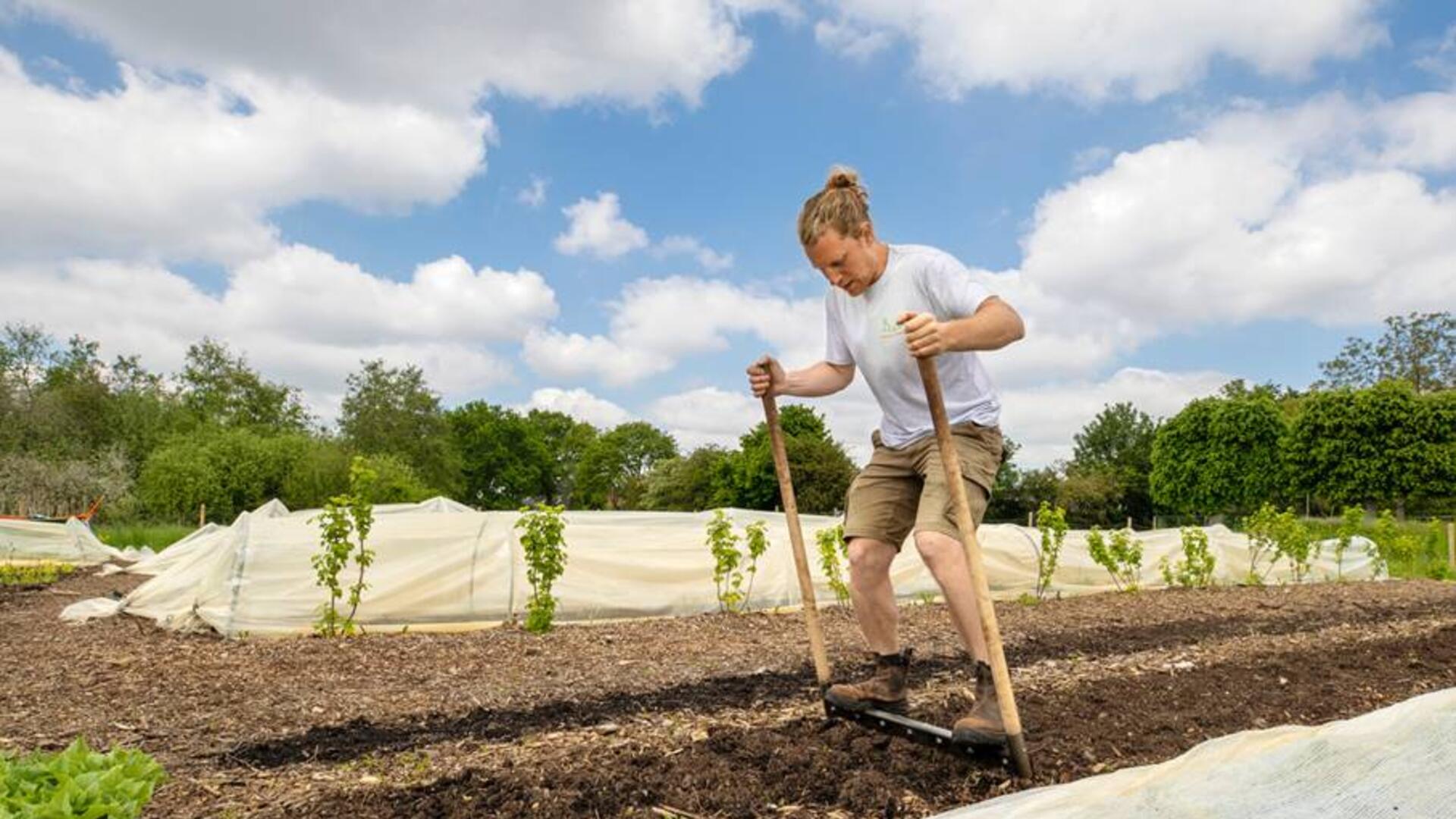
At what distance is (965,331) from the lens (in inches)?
115

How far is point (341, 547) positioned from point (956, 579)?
5572 millimetres

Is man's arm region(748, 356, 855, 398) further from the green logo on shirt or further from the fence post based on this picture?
the fence post

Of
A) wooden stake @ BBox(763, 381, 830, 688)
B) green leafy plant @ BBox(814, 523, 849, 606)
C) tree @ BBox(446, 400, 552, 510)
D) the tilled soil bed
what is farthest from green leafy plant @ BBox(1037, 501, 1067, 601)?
tree @ BBox(446, 400, 552, 510)

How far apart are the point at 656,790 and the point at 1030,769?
1.19 m

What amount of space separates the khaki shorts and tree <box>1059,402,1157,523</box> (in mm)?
49192

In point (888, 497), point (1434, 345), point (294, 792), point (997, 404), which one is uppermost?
point (1434, 345)

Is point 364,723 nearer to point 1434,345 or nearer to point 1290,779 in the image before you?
point 1290,779

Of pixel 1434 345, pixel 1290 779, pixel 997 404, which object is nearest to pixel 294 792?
pixel 997 404

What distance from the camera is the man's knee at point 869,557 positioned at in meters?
3.60

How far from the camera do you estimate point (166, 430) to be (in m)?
45.5

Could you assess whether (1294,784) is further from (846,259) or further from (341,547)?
(341,547)

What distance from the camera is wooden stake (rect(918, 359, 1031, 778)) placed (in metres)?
2.97

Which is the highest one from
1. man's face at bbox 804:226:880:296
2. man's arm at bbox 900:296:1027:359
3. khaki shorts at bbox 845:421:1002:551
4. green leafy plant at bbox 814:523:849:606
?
man's face at bbox 804:226:880:296

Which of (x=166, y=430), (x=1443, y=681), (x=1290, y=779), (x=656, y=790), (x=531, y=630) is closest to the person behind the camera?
(x=1290, y=779)
